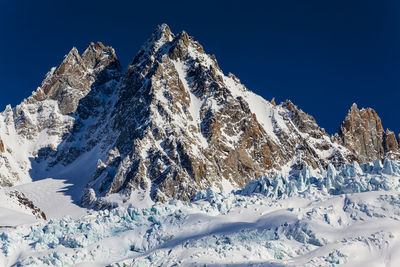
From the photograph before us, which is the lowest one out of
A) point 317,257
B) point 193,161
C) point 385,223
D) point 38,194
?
point 317,257

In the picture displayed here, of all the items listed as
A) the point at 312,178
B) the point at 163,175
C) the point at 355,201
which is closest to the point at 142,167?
the point at 163,175

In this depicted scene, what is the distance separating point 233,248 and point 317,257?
8567 millimetres

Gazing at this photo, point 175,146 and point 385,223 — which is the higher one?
point 175,146

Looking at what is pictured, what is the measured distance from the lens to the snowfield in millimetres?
56625

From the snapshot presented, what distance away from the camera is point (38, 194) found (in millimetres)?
185875

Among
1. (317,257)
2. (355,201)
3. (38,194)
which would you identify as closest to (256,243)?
(317,257)

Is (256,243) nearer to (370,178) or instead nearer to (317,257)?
(317,257)

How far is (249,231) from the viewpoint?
60406mm

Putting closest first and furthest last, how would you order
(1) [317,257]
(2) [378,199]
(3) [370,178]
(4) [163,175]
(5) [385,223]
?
(1) [317,257]
(5) [385,223]
(2) [378,199]
(3) [370,178]
(4) [163,175]

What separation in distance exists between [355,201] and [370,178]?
646 cm

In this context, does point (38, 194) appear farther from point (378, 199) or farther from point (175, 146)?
point (378, 199)

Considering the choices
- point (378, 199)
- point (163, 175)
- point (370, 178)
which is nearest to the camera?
point (378, 199)

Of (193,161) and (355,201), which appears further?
(193,161)

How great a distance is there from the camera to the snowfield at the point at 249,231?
2229 inches
